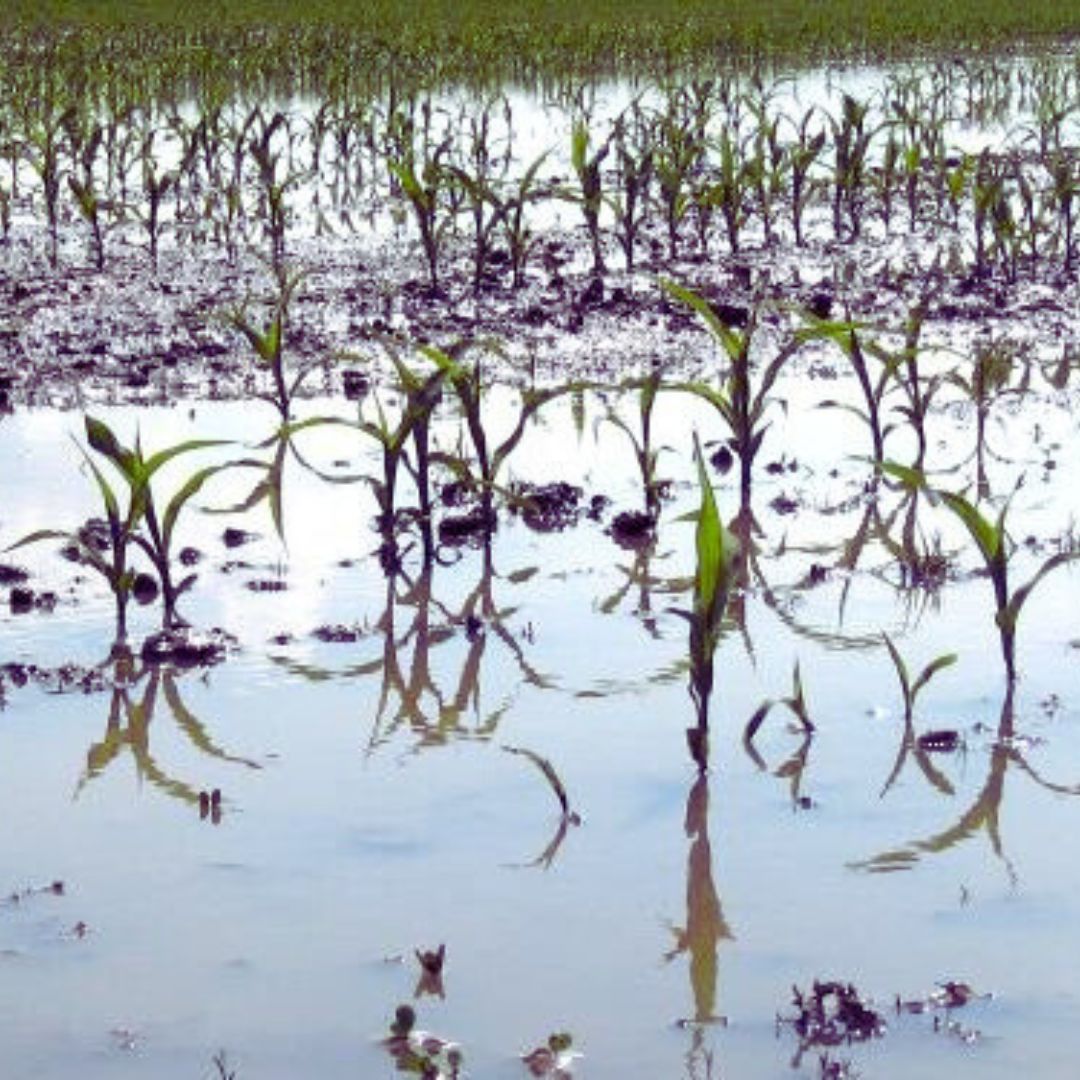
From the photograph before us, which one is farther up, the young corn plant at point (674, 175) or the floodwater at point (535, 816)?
the young corn plant at point (674, 175)

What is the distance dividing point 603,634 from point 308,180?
845 centimetres

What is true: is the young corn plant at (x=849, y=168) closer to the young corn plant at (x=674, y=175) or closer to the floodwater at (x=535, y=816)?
the young corn plant at (x=674, y=175)

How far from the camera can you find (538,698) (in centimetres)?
467

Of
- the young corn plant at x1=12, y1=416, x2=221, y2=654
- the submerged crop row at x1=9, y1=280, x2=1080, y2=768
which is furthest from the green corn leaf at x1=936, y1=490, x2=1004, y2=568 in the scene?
the young corn plant at x1=12, y1=416, x2=221, y2=654

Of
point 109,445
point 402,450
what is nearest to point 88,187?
point 402,450

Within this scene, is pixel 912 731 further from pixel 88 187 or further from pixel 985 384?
pixel 88 187

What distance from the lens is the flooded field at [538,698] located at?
11.1ft

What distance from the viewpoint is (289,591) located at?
212 inches

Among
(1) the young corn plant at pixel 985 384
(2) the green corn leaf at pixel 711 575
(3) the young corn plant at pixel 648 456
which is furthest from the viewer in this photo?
(1) the young corn plant at pixel 985 384

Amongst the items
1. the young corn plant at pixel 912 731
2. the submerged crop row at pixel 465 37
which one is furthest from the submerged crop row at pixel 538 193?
the young corn plant at pixel 912 731

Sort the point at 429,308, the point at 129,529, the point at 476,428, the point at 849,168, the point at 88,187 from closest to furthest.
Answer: the point at 129,529 < the point at 476,428 < the point at 429,308 < the point at 88,187 < the point at 849,168

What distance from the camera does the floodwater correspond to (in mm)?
3330

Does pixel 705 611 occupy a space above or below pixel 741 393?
below

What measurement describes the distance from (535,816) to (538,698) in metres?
0.64
